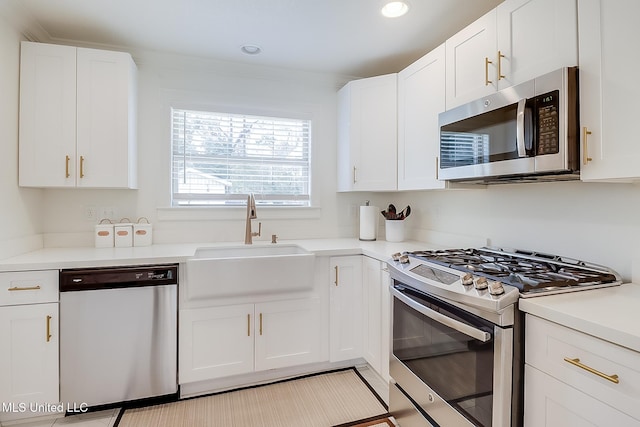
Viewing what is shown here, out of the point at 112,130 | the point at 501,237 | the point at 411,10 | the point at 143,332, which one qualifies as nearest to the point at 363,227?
the point at 501,237

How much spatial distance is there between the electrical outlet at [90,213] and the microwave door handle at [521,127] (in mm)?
2779

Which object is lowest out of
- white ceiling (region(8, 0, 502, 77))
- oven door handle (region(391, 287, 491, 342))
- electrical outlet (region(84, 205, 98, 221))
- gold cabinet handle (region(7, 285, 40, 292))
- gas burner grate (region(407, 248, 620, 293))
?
oven door handle (region(391, 287, 491, 342))

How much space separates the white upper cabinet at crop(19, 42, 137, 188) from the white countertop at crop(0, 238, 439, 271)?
461 mm

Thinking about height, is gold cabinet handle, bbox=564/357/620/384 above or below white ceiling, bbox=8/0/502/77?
below

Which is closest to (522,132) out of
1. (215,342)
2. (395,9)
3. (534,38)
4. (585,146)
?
(585,146)

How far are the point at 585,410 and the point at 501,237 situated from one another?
1.17 metres

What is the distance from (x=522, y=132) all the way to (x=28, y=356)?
2756 mm

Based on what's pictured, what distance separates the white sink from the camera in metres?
2.00

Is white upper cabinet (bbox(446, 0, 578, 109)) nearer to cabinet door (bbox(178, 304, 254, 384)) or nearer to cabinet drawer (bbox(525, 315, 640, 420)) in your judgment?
cabinet drawer (bbox(525, 315, 640, 420))

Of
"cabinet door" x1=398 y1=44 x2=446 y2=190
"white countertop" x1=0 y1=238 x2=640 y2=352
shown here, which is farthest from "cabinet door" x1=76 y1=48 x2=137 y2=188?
"cabinet door" x1=398 y1=44 x2=446 y2=190

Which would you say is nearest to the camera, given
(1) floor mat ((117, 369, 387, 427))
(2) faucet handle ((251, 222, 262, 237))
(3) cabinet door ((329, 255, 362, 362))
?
(1) floor mat ((117, 369, 387, 427))

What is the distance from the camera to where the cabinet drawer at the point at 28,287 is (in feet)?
5.73

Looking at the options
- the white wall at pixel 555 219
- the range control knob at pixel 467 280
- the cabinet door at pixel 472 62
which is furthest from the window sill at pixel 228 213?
the range control knob at pixel 467 280

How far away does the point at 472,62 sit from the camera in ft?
5.73
